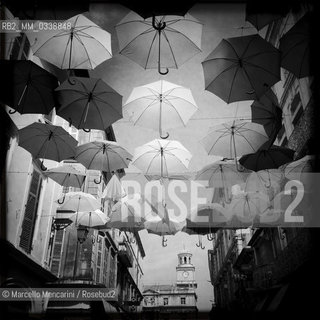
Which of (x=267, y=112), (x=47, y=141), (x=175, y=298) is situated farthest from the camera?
(x=175, y=298)

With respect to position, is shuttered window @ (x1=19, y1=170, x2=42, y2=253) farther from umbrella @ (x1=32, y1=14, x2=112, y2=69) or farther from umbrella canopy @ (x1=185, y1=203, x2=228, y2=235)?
umbrella @ (x1=32, y1=14, x2=112, y2=69)

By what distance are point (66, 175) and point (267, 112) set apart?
6808 millimetres

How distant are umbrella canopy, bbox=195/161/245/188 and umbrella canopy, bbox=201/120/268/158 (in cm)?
78

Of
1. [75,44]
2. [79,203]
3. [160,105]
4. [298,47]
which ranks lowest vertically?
[79,203]

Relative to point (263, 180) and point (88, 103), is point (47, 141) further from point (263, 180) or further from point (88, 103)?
point (263, 180)

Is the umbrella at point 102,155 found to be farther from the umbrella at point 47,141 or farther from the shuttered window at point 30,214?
the shuttered window at point 30,214

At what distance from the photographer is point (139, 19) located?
6.20 metres

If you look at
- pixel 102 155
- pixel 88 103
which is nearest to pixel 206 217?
pixel 102 155

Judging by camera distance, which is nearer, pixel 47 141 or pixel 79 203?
pixel 47 141

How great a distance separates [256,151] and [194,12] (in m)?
4.13

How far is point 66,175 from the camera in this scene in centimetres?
1029

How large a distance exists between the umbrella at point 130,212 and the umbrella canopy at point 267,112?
599cm

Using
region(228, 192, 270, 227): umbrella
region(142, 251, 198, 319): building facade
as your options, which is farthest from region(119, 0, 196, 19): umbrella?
region(142, 251, 198, 319): building facade

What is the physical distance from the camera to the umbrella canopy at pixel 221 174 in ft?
31.7
